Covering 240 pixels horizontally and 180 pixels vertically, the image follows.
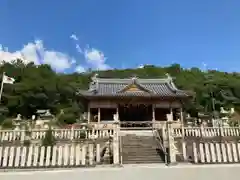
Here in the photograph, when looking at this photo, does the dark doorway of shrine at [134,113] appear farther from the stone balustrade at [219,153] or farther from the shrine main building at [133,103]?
the stone balustrade at [219,153]

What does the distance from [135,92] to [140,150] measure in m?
9.69

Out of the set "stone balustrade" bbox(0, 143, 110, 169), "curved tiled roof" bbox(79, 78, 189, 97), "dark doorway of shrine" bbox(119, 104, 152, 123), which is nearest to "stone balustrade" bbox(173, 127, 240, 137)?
"curved tiled roof" bbox(79, 78, 189, 97)

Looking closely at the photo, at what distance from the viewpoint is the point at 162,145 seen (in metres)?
11.6

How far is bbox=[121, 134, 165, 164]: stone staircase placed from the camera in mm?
10656

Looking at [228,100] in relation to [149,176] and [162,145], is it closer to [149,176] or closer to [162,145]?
[162,145]

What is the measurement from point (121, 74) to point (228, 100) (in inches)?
1122

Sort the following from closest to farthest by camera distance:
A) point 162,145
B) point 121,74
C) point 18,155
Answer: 1. point 18,155
2. point 162,145
3. point 121,74

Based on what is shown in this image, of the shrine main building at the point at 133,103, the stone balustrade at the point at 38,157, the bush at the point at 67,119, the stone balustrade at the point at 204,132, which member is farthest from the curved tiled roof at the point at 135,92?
the stone balustrade at the point at 38,157

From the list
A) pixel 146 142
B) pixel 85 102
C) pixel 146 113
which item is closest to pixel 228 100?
pixel 146 113

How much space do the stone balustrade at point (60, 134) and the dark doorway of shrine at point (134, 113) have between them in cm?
875

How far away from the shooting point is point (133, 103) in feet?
68.0

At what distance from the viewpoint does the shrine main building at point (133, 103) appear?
19.9 metres

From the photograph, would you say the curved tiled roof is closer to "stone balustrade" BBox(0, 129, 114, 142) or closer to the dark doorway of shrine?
the dark doorway of shrine

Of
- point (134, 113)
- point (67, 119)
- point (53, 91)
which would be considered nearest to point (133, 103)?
point (134, 113)
